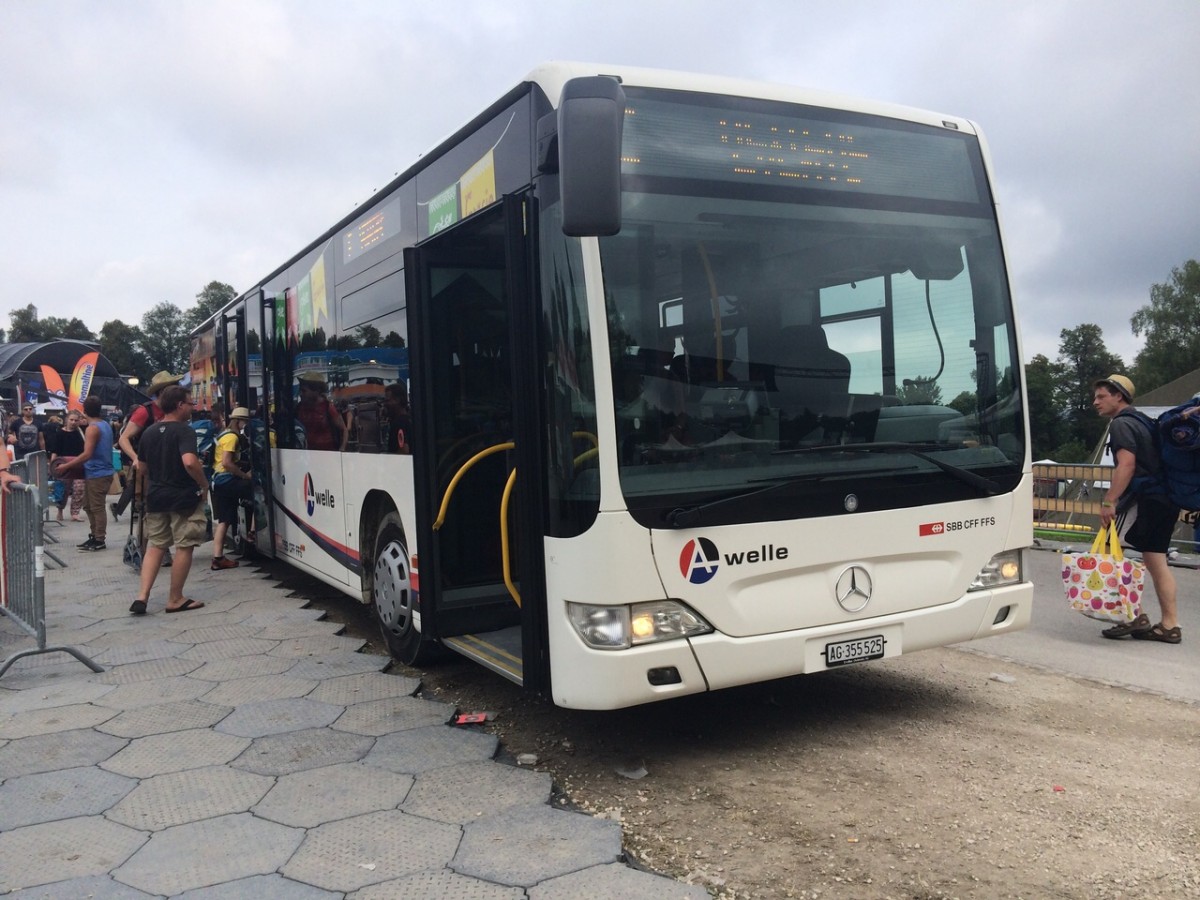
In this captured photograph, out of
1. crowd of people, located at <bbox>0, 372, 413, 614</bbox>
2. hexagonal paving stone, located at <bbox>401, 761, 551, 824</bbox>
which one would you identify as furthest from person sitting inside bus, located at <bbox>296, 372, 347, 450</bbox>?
hexagonal paving stone, located at <bbox>401, 761, 551, 824</bbox>

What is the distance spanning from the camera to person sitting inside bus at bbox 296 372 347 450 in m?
7.11

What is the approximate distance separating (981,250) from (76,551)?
1173cm

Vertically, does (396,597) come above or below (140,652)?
above

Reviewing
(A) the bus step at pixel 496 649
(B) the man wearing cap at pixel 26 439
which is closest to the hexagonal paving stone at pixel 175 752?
(A) the bus step at pixel 496 649

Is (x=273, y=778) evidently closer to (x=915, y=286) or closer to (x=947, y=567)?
(x=947, y=567)

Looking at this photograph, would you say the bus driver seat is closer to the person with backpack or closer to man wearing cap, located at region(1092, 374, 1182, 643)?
man wearing cap, located at region(1092, 374, 1182, 643)

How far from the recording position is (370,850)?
352cm

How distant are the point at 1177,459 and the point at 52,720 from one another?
23.2ft

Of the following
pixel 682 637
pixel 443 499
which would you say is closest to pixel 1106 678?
pixel 682 637

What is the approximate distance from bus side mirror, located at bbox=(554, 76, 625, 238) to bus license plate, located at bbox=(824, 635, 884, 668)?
2102 mm

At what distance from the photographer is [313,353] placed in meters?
7.68

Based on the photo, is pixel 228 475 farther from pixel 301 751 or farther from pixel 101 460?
pixel 301 751

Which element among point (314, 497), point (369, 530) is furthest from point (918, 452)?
point (314, 497)

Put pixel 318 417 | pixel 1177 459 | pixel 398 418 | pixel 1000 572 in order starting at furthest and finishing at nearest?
pixel 318 417
pixel 1177 459
pixel 398 418
pixel 1000 572
